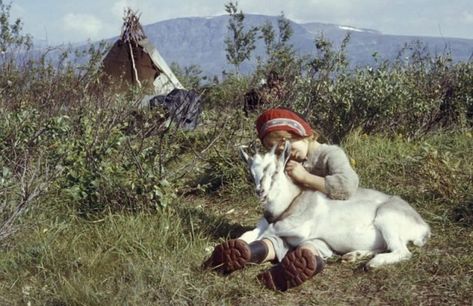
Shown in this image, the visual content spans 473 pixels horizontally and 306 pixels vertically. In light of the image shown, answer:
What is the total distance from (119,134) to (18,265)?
164cm

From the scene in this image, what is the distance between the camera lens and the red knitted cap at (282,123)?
4293 millimetres

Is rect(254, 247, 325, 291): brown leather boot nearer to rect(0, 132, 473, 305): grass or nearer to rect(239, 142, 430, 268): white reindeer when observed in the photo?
rect(0, 132, 473, 305): grass

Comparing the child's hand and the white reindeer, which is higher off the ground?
the child's hand

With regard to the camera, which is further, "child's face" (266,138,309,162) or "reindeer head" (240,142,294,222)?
"child's face" (266,138,309,162)

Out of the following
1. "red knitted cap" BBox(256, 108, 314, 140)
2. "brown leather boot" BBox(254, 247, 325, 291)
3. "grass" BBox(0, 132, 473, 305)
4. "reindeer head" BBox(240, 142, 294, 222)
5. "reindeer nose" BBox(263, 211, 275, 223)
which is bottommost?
"grass" BBox(0, 132, 473, 305)

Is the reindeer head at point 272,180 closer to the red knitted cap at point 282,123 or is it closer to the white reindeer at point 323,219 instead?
the white reindeer at point 323,219

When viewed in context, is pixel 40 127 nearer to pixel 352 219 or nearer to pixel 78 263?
pixel 78 263

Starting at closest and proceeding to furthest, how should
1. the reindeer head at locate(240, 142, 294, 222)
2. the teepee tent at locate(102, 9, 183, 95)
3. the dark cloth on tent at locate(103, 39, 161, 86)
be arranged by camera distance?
the reindeer head at locate(240, 142, 294, 222), the teepee tent at locate(102, 9, 183, 95), the dark cloth on tent at locate(103, 39, 161, 86)

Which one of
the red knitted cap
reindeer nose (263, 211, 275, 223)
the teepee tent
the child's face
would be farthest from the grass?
the teepee tent

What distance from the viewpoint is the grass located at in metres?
3.75

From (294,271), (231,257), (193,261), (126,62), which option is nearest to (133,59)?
(126,62)

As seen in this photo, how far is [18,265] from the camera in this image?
14.2ft

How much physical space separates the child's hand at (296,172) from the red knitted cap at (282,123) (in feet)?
0.60

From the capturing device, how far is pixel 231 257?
3953 millimetres
